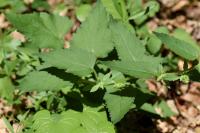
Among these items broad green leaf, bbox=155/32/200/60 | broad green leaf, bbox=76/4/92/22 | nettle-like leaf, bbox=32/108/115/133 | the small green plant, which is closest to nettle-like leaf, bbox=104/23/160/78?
the small green plant

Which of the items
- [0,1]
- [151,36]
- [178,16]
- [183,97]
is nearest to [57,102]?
[151,36]

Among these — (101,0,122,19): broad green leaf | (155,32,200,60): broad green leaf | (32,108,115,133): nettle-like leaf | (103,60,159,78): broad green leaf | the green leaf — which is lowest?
(32,108,115,133): nettle-like leaf

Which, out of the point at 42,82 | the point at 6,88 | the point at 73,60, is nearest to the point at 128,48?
the point at 73,60

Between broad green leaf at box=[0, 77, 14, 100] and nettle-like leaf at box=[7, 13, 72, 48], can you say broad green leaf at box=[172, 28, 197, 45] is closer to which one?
nettle-like leaf at box=[7, 13, 72, 48]

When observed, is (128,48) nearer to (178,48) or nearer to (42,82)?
(178,48)

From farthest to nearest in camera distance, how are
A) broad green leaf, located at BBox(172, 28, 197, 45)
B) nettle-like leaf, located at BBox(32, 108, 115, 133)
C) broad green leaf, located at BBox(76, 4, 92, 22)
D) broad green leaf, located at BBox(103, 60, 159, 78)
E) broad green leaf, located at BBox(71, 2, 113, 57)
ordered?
broad green leaf, located at BBox(76, 4, 92, 22) < broad green leaf, located at BBox(172, 28, 197, 45) < broad green leaf, located at BBox(71, 2, 113, 57) < nettle-like leaf, located at BBox(32, 108, 115, 133) < broad green leaf, located at BBox(103, 60, 159, 78)

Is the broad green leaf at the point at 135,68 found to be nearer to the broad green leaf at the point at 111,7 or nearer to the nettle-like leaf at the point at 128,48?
the nettle-like leaf at the point at 128,48

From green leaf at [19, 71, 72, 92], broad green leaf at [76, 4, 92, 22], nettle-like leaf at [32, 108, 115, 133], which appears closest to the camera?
nettle-like leaf at [32, 108, 115, 133]
